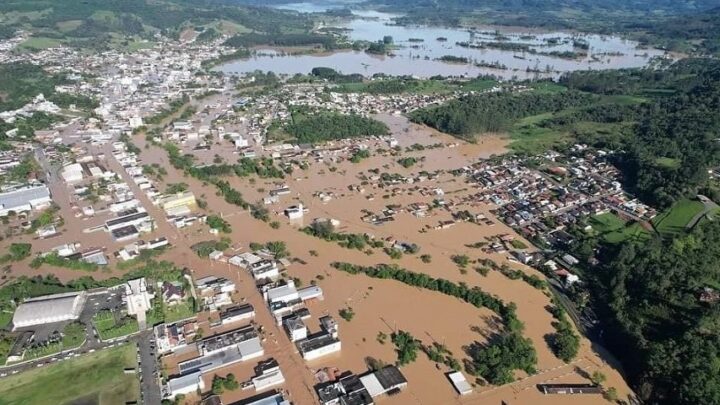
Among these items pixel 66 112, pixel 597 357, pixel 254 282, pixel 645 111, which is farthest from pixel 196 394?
pixel 645 111

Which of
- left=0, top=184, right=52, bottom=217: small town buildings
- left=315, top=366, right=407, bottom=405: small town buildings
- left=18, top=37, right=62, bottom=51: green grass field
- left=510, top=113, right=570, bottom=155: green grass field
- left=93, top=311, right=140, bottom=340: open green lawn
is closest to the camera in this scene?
left=315, top=366, right=407, bottom=405: small town buildings

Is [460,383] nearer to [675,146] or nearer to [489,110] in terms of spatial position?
[675,146]

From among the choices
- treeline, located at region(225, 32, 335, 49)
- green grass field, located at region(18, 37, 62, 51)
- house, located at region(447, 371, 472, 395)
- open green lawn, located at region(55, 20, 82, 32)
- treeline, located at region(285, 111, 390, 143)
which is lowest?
house, located at region(447, 371, 472, 395)

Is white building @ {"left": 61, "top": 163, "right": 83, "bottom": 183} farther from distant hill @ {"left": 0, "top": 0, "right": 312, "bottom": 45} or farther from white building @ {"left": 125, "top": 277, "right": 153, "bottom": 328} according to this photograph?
distant hill @ {"left": 0, "top": 0, "right": 312, "bottom": 45}

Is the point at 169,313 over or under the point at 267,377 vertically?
over

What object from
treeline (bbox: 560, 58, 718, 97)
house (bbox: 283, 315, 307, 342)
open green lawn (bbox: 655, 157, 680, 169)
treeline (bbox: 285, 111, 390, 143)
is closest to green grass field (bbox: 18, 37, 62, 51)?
treeline (bbox: 285, 111, 390, 143)

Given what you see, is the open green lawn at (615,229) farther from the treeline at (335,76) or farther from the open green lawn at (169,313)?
the treeline at (335,76)

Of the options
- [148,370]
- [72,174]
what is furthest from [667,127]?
[72,174]
